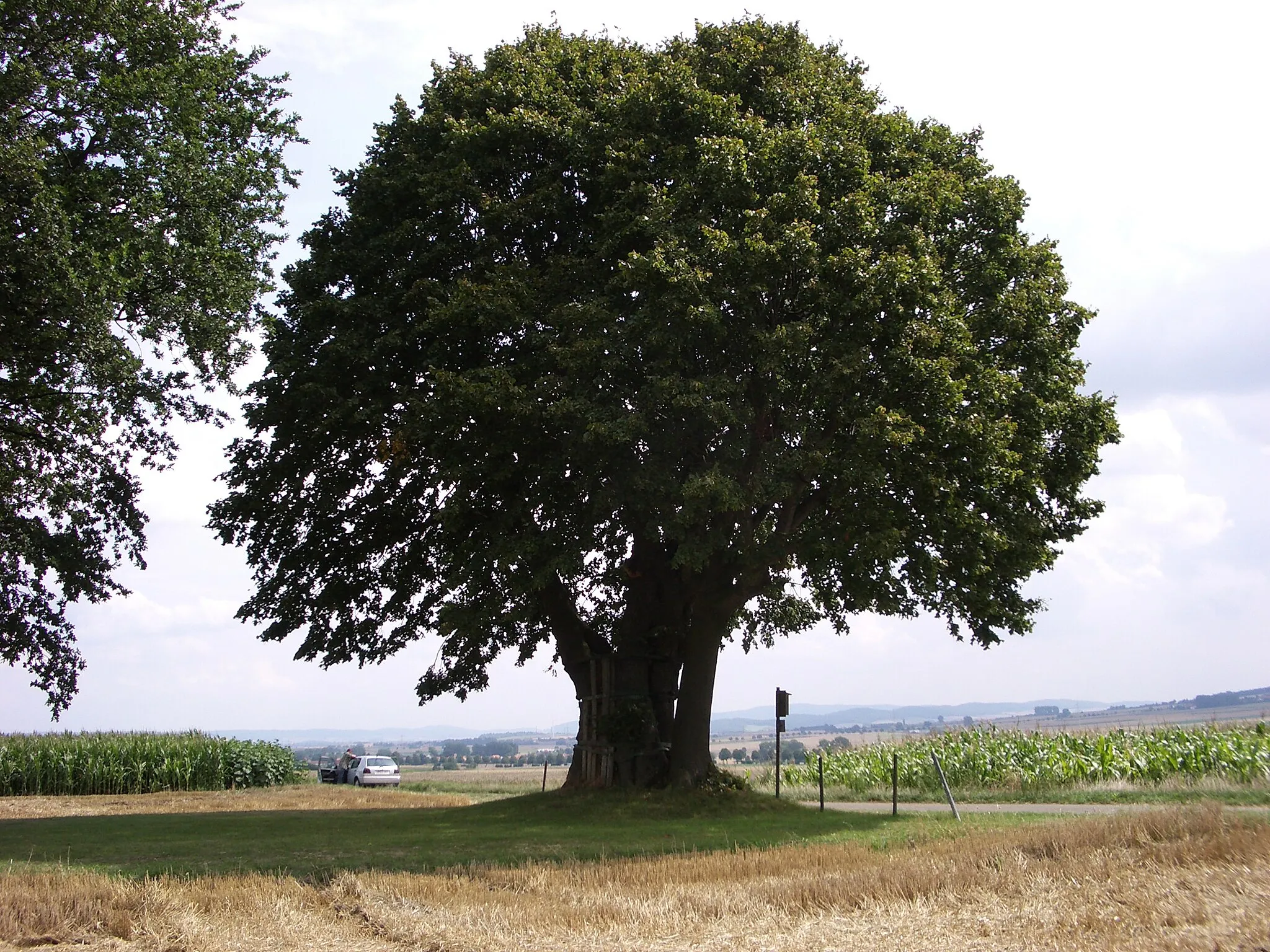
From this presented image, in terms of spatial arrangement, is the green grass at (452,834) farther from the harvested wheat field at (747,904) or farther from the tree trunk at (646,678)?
the harvested wheat field at (747,904)

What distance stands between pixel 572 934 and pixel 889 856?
5057mm

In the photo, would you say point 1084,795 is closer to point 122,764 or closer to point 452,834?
point 452,834

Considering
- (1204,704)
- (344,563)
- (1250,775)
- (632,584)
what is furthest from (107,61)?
(1204,704)

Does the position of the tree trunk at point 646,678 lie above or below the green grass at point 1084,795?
above

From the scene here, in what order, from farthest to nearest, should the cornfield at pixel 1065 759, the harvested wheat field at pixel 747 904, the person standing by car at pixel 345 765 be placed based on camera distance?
the person standing by car at pixel 345 765 < the cornfield at pixel 1065 759 < the harvested wheat field at pixel 747 904

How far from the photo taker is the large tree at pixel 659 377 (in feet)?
56.5

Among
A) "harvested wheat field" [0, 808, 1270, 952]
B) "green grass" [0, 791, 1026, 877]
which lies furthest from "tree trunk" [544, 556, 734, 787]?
"harvested wheat field" [0, 808, 1270, 952]

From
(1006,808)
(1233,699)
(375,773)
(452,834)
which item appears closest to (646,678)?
(452,834)

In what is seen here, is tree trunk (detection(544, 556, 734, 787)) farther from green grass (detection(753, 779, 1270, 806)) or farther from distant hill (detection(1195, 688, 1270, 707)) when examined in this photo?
distant hill (detection(1195, 688, 1270, 707))

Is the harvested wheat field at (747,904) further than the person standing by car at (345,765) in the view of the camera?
No

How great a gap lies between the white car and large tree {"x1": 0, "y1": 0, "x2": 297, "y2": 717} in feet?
78.8

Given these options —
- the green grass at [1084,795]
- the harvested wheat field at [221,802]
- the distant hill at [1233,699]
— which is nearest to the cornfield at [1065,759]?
the green grass at [1084,795]

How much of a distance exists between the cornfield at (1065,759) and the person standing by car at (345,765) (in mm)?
25333

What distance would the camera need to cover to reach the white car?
1711 inches
